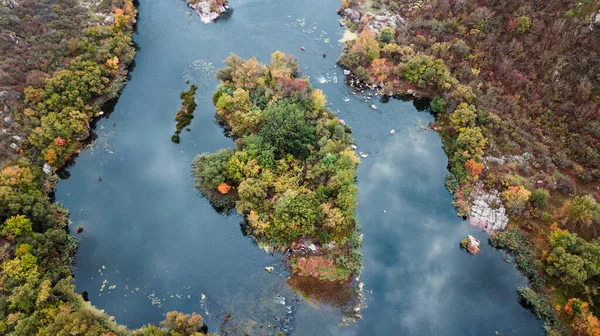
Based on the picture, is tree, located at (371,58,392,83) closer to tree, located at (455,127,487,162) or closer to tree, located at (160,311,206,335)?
tree, located at (455,127,487,162)

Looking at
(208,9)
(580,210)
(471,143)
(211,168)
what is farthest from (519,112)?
(208,9)

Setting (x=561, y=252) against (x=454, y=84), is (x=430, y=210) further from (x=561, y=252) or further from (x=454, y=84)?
(x=454, y=84)

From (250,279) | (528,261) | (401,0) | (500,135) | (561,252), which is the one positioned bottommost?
(250,279)

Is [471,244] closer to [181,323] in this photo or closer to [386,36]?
[181,323]

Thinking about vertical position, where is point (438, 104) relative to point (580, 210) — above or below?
above

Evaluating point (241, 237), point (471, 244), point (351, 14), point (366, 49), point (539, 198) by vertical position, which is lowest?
point (241, 237)

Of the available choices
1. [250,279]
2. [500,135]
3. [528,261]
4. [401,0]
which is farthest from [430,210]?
[401,0]

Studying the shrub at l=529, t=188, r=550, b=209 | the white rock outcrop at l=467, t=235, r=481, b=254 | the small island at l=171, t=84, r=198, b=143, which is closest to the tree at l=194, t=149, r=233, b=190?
the small island at l=171, t=84, r=198, b=143
